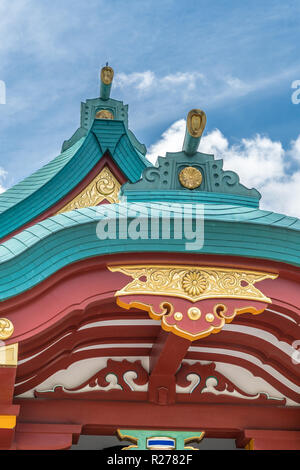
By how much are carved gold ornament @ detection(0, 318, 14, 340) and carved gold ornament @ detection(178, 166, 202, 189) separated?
1669 millimetres

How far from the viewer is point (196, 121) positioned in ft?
15.5

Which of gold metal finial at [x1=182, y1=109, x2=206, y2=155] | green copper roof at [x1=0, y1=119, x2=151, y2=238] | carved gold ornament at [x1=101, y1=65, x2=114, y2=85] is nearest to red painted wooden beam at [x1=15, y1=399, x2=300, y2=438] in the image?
gold metal finial at [x1=182, y1=109, x2=206, y2=155]

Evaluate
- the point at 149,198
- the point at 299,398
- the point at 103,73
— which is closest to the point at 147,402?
the point at 299,398

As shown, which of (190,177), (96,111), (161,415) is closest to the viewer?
(190,177)

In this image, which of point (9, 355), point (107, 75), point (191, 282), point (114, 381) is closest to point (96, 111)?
point (107, 75)

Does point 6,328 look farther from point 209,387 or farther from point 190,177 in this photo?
point 209,387

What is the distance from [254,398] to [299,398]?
35 cm

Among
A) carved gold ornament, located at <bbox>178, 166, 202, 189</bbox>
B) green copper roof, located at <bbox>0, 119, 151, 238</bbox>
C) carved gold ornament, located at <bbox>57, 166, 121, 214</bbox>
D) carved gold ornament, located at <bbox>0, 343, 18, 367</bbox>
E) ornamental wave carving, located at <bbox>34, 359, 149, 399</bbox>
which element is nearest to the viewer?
carved gold ornament, located at <bbox>0, 343, 18, 367</bbox>

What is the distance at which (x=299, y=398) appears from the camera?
5.18m

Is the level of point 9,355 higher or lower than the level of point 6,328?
lower

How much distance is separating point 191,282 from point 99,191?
11.7 ft

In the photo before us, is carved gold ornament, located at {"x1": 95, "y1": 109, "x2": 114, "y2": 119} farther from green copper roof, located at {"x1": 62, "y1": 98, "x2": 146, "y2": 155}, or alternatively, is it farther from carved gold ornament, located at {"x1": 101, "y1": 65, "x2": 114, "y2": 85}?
carved gold ornament, located at {"x1": 101, "y1": 65, "x2": 114, "y2": 85}

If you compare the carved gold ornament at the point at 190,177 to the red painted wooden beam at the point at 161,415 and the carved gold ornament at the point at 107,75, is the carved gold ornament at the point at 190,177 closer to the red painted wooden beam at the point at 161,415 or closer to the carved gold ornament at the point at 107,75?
the red painted wooden beam at the point at 161,415

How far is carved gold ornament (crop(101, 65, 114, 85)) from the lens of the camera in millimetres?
8307
